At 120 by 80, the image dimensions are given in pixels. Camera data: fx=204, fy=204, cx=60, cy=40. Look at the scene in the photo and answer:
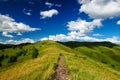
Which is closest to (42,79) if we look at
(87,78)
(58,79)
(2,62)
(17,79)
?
(58,79)

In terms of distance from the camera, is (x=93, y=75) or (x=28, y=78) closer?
(x=93, y=75)

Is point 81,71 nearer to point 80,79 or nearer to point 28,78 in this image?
point 80,79

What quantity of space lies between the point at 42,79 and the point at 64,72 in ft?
17.3

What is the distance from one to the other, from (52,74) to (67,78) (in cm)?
569

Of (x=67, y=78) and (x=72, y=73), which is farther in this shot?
(x=72, y=73)

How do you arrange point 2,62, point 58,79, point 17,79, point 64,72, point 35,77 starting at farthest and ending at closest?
point 2,62 < point 17,79 < point 35,77 < point 64,72 < point 58,79

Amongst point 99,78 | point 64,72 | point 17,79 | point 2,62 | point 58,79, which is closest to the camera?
point 58,79

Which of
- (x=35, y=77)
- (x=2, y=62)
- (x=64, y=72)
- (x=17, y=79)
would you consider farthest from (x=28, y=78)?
(x=2, y=62)

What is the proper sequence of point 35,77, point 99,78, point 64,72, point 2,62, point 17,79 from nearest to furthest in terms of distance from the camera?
point 99,78
point 64,72
point 35,77
point 17,79
point 2,62

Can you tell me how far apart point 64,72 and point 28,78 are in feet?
36.3

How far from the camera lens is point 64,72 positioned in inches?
1848

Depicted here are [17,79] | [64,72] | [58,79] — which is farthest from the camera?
[17,79]

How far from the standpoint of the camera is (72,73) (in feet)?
150

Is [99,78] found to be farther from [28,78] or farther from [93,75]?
[28,78]
